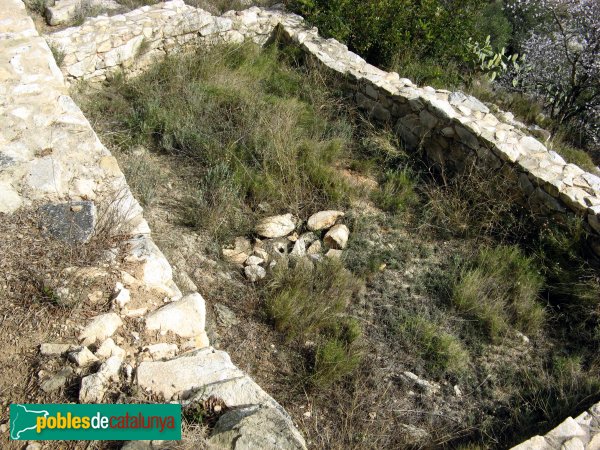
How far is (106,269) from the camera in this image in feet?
9.30

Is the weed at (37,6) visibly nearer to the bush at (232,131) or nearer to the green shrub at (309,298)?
the bush at (232,131)

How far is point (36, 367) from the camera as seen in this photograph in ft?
7.74

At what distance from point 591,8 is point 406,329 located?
262 inches

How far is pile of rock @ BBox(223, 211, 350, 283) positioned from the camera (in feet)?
12.4

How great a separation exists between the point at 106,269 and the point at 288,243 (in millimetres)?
1512

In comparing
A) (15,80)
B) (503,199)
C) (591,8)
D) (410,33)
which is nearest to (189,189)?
(15,80)

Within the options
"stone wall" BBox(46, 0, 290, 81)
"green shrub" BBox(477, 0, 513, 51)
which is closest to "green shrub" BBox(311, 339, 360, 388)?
"stone wall" BBox(46, 0, 290, 81)

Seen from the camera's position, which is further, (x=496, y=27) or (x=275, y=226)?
(x=496, y=27)

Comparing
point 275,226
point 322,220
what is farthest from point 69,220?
point 322,220

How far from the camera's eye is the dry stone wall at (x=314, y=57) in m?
2.49

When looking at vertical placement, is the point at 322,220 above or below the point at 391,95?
below

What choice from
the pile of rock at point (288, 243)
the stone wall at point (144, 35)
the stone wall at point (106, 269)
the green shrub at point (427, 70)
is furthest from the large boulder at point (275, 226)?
the green shrub at point (427, 70)

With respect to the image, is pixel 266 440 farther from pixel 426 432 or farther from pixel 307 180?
pixel 307 180

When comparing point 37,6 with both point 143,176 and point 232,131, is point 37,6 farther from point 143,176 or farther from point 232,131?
point 143,176
